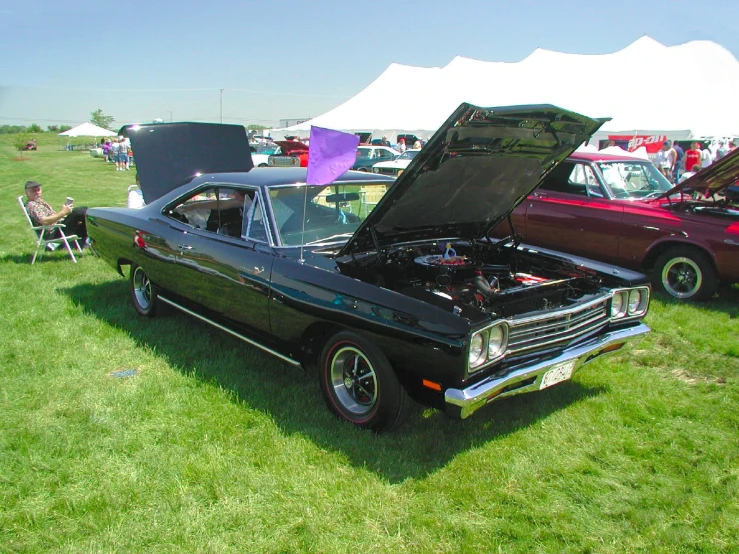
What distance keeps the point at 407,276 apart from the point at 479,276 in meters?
0.48

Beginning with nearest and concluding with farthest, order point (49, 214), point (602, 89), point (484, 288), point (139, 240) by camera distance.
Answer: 1. point (484, 288)
2. point (139, 240)
3. point (49, 214)
4. point (602, 89)

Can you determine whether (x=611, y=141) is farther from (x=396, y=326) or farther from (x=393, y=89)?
(x=396, y=326)

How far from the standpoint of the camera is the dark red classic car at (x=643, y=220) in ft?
19.8

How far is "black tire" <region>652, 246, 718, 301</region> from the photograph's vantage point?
6.04 metres

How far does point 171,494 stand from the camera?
286 cm

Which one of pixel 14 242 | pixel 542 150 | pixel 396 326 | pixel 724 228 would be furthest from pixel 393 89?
pixel 396 326

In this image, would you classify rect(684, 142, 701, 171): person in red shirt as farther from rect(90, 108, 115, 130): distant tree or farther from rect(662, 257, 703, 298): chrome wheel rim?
rect(90, 108, 115, 130): distant tree

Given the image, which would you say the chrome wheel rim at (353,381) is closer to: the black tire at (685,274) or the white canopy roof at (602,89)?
the black tire at (685,274)

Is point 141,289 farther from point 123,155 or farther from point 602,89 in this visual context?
point 123,155

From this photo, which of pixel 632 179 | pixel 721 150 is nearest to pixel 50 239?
pixel 632 179

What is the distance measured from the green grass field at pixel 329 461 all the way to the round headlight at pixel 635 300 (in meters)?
0.60

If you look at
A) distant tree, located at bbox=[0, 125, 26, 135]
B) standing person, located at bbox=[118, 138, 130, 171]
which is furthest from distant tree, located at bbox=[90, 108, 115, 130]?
standing person, located at bbox=[118, 138, 130, 171]

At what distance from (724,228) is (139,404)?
5790 millimetres

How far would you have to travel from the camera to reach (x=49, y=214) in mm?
7871
